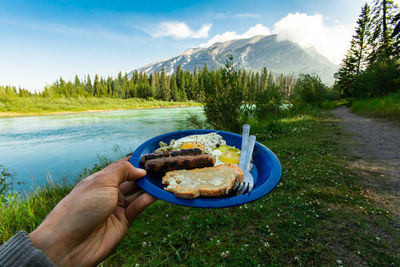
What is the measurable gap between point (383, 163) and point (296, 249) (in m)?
4.62

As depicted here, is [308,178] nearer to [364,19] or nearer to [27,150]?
[27,150]

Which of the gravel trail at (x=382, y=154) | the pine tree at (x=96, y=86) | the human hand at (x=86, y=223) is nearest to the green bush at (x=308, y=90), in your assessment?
the gravel trail at (x=382, y=154)

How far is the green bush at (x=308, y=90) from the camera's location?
2395 centimetres

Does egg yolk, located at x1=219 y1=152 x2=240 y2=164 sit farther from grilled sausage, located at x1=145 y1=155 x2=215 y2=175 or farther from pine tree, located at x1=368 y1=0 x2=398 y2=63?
pine tree, located at x1=368 y1=0 x2=398 y2=63

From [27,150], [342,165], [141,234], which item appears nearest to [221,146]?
[141,234]

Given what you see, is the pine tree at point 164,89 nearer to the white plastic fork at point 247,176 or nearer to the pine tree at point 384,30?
the pine tree at point 384,30

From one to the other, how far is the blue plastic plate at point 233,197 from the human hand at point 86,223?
0.16m

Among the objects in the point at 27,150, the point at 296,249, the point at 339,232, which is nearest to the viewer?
the point at 296,249

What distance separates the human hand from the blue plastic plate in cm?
16

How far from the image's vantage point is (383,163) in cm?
478

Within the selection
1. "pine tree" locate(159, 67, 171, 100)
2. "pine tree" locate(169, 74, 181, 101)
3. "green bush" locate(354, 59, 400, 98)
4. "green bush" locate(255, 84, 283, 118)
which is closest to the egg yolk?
"green bush" locate(255, 84, 283, 118)

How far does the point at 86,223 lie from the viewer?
135 centimetres

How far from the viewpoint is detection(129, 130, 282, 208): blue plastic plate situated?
1153mm

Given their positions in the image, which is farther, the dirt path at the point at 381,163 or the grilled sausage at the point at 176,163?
the dirt path at the point at 381,163
